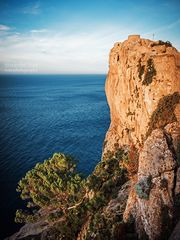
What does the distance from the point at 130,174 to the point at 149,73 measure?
1656 cm

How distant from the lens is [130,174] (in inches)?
1273

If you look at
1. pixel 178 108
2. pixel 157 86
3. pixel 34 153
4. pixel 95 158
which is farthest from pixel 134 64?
pixel 34 153

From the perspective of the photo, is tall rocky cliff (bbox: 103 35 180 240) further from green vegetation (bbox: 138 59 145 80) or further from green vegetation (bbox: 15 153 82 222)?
green vegetation (bbox: 15 153 82 222)

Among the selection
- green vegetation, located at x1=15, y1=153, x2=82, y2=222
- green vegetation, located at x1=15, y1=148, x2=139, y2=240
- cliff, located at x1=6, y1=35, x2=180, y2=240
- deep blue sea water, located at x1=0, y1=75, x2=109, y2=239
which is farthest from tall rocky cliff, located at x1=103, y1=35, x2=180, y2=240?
deep blue sea water, located at x1=0, y1=75, x2=109, y2=239

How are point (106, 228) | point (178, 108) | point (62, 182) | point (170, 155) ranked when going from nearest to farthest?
1. point (170, 155)
2. point (106, 228)
3. point (178, 108)
4. point (62, 182)

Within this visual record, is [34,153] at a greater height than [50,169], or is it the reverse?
[50,169]

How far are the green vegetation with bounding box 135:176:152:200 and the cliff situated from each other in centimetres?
6

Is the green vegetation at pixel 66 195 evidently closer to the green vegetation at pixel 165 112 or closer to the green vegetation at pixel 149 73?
the green vegetation at pixel 165 112

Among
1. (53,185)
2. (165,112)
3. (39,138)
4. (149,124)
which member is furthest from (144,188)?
(39,138)

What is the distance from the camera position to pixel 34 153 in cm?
6600

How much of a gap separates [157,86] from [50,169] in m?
20.0

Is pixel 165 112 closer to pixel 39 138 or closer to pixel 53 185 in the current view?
pixel 53 185

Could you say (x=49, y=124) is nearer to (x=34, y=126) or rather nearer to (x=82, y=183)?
(x=34, y=126)

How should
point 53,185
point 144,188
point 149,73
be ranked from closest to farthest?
point 144,188 < point 53,185 < point 149,73
